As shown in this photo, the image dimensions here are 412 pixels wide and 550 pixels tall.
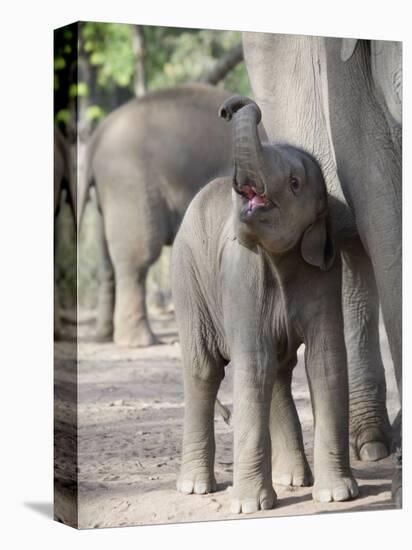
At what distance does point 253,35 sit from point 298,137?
1.69 ft

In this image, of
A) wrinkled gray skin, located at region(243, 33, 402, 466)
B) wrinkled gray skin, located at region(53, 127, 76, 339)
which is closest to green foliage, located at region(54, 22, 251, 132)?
wrinkled gray skin, located at region(53, 127, 76, 339)

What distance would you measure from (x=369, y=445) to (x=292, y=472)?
43cm

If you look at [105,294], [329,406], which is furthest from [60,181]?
[329,406]

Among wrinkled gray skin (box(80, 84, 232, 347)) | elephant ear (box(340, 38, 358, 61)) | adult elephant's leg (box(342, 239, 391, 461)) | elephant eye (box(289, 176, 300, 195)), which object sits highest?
elephant ear (box(340, 38, 358, 61))

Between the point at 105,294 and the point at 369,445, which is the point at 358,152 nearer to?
the point at 369,445

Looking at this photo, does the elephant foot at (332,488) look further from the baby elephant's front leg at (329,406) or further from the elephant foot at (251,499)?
the elephant foot at (251,499)

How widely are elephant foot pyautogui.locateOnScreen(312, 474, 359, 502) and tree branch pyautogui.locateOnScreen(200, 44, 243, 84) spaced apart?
178 cm

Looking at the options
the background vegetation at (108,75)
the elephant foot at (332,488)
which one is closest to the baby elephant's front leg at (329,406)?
the elephant foot at (332,488)

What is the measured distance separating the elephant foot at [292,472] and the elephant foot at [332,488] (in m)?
0.09

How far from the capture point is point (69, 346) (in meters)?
4.93

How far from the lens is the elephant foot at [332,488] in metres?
5.02

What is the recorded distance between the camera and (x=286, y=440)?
5.12 metres

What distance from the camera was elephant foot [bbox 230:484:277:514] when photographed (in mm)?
4879

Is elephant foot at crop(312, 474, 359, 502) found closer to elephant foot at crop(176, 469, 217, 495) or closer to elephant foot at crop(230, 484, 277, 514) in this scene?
elephant foot at crop(230, 484, 277, 514)
